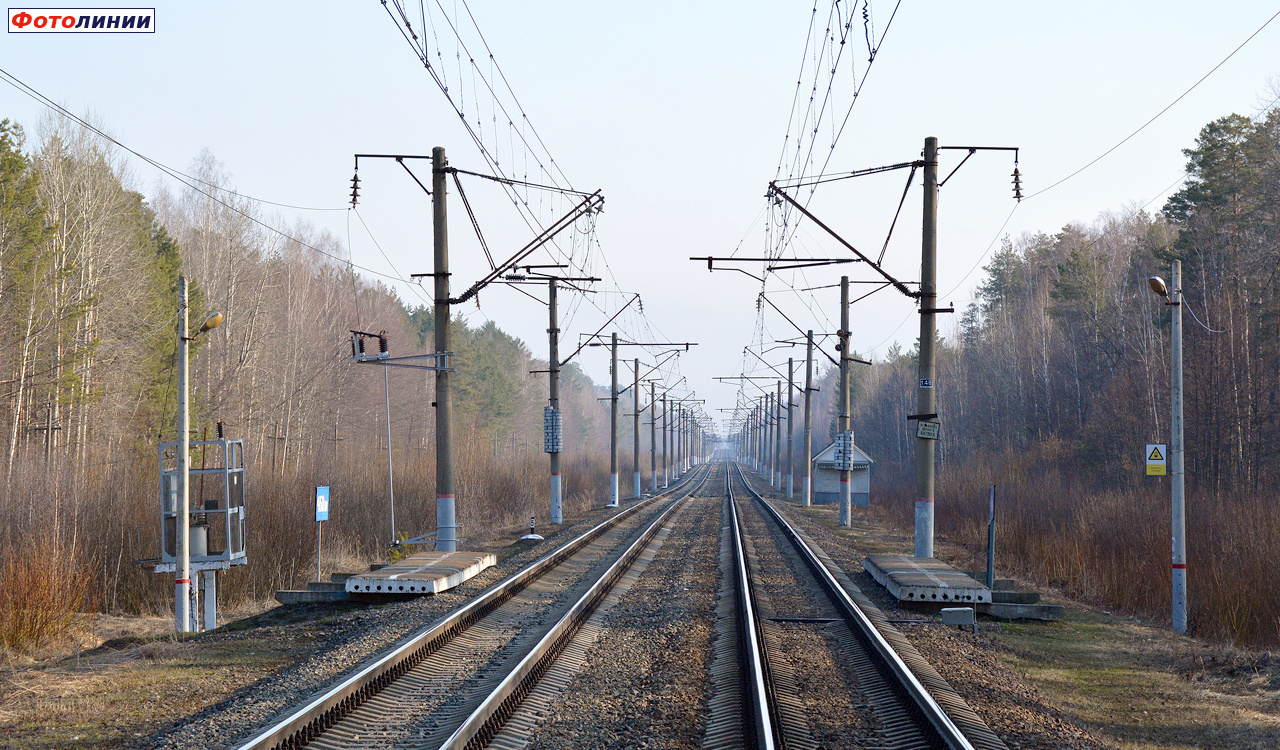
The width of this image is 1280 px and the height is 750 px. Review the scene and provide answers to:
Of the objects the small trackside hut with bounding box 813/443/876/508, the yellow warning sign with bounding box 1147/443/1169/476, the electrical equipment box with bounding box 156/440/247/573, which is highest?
the yellow warning sign with bounding box 1147/443/1169/476

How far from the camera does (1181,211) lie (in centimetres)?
3922

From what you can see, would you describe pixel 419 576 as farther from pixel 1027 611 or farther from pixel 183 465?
pixel 1027 611

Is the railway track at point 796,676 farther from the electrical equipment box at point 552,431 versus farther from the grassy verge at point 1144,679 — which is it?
the electrical equipment box at point 552,431

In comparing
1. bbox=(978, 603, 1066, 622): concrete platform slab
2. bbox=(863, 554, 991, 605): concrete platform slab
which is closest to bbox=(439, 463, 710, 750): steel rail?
bbox=(863, 554, 991, 605): concrete platform slab

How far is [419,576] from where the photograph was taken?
1445cm

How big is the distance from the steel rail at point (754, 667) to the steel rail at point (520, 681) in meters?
1.97

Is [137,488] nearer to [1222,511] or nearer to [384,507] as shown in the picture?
[384,507]

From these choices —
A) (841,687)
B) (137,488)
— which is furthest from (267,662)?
(137,488)

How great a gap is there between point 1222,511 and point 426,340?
73.7 m

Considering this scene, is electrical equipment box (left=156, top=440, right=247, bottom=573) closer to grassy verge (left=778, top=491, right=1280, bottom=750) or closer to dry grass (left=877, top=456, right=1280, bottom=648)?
grassy verge (left=778, top=491, right=1280, bottom=750)

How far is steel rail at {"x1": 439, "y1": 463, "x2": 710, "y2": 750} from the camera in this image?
22.3ft

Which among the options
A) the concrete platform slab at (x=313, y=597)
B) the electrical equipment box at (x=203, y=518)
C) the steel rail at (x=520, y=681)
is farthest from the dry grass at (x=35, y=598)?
the steel rail at (x=520, y=681)

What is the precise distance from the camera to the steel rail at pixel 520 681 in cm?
681

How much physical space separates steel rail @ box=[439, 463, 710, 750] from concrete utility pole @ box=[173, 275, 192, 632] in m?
5.79
